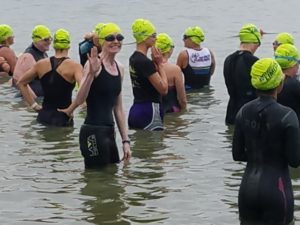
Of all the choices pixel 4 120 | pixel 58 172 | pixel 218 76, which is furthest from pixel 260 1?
pixel 58 172

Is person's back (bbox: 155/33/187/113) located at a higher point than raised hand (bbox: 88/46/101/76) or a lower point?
lower

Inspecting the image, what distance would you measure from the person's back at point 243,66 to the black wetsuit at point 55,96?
7.73 feet

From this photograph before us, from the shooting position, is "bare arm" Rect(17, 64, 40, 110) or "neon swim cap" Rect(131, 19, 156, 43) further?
"bare arm" Rect(17, 64, 40, 110)

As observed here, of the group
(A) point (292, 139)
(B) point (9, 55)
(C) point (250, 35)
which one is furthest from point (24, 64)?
(A) point (292, 139)

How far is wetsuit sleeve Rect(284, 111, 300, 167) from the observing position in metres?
7.14

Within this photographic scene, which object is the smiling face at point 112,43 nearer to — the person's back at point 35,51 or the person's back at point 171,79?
the person's back at point 171,79

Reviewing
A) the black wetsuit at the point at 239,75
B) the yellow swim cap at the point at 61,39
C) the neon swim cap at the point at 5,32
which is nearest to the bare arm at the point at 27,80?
the yellow swim cap at the point at 61,39

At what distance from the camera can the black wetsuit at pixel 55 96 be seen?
12225 mm

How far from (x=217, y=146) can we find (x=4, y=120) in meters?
4.01

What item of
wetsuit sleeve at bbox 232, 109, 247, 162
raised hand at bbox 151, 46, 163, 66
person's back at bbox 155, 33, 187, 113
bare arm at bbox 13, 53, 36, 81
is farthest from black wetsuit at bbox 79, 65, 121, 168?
bare arm at bbox 13, 53, 36, 81

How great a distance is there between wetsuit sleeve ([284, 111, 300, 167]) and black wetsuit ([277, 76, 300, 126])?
272 centimetres

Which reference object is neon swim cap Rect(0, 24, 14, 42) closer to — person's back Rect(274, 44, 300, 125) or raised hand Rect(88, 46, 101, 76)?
raised hand Rect(88, 46, 101, 76)

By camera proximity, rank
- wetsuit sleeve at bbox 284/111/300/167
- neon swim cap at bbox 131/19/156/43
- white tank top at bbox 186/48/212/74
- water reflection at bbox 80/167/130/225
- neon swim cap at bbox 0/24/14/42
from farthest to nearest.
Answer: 1. neon swim cap at bbox 0/24/14/42
2. white tank top at bbox 186/48/212/74
3. neon swim cap at bbox 131/19/156/43
4. water reflection at bbox 80/167/130/225
5. wetsuit sleeve at bbox 284/111/300/167

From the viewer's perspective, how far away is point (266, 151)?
740 cm
